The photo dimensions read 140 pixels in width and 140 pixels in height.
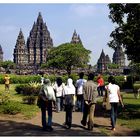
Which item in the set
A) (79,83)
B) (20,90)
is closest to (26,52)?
(20,90)

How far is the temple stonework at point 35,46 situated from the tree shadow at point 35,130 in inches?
4693

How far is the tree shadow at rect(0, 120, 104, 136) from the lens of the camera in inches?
465

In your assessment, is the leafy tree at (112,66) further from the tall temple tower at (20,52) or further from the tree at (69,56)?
the tree at (69,56)

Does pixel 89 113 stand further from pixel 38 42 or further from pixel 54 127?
pixel 38 42

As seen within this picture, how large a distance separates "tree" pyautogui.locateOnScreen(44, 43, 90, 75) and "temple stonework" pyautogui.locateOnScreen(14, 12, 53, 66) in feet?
171

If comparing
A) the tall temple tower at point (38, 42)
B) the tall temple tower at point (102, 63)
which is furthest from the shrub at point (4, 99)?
the tall temple tower at point (102, 63)

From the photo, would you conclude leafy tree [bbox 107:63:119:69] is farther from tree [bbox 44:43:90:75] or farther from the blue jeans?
the blue jeans

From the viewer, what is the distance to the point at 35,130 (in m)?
12.5

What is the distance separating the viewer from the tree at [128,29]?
53.4 ft

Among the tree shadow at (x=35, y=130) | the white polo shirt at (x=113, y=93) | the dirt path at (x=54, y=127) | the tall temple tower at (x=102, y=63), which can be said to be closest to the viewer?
the tree shadow at (x=35, y=130)

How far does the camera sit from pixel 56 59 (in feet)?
263

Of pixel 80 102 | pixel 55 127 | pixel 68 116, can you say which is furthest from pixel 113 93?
pixel 80 102

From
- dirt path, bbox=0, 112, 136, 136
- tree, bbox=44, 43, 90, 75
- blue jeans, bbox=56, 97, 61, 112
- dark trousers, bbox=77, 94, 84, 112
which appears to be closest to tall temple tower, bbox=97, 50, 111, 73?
tree, bbox=44, 43, 90, 75

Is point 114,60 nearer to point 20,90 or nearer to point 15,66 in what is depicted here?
point 15,66
